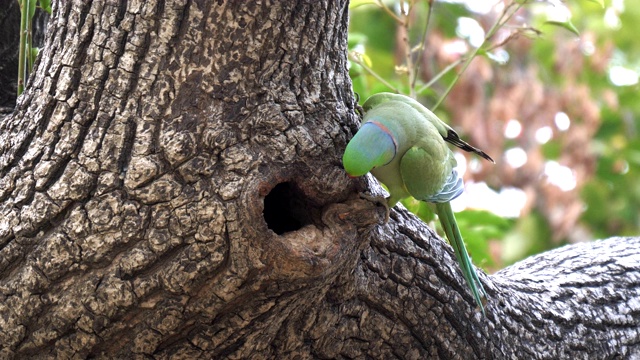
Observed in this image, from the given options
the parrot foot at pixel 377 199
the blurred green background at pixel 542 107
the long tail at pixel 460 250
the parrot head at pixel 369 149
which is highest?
the parrot head at pixel 369 149

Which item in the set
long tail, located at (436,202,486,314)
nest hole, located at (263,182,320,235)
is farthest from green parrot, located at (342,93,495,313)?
nest hole, located at (263,182,320,235)

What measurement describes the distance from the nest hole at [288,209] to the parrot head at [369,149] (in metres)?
0.15

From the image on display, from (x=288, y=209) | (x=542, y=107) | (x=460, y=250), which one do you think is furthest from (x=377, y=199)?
(x=542, y=107)

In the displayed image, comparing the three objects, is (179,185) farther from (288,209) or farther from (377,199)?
(377,199)

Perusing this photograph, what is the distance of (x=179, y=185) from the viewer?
175 centimetres

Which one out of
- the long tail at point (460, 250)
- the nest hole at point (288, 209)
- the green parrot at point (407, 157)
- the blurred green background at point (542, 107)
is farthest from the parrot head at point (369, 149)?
the blurred green background at point (542, 107)

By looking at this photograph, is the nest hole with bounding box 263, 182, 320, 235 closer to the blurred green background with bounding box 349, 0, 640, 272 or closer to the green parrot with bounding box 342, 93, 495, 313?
the green parrot with bounding box 342, 93, 495, 313

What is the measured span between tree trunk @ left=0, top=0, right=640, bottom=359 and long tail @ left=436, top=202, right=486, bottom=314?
1.46ft

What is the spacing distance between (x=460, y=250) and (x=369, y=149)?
24.5 inches

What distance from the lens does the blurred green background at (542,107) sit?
5863 millimetres

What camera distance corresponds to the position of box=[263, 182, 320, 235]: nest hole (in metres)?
1.91

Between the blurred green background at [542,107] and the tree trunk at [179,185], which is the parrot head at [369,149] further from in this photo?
the blurred green background at [542,107]

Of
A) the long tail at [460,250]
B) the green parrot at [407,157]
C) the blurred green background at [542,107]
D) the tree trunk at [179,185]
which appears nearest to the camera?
the tree trunk at [179,185]

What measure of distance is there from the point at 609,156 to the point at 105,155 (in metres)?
6.30
